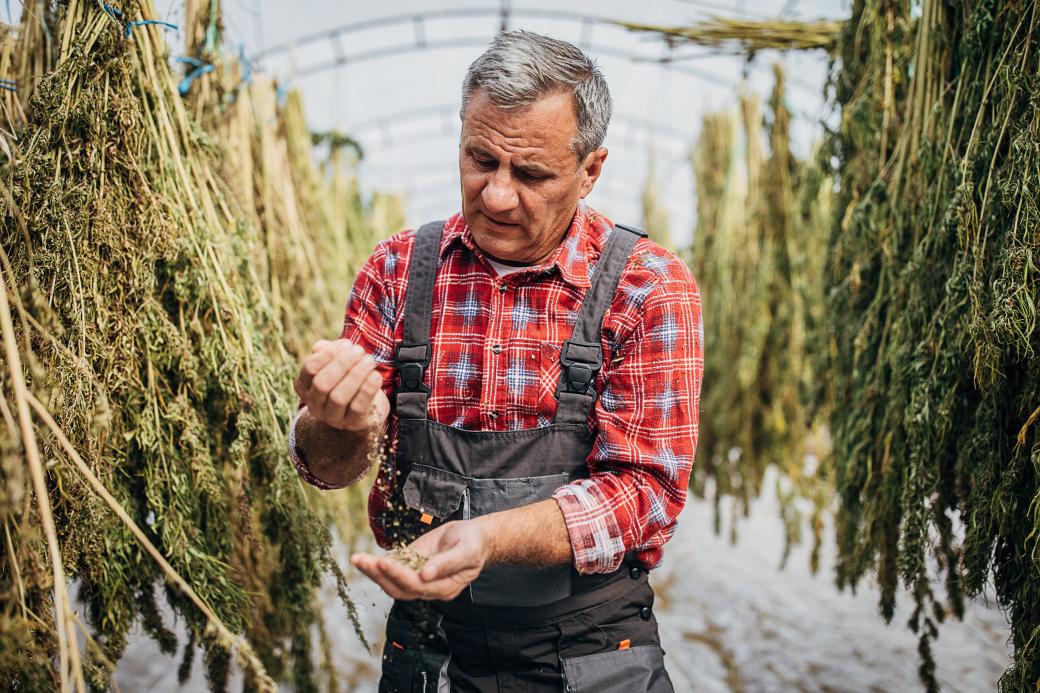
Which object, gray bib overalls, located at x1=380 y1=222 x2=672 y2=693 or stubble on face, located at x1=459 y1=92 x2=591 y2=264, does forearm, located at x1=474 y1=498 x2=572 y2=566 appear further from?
stubble on face, located at x1=459 y1=92 x2=591 y2=264

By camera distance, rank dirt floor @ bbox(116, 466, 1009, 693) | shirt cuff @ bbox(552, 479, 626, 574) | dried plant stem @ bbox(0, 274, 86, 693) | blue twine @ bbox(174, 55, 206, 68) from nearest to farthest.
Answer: dried plant stem @ bbox(0, 274, 86, 693) < shirt cuff @ bbox(552, 479, 626, 574) < blue twine @ bbox(174, 55, 206, 68) < dirt floor @ bbox(116, 466, 1009, 693)

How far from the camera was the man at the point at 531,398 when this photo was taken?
135cm

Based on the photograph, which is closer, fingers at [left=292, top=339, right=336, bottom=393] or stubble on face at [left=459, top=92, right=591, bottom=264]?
fingers at [left=292, top=339, right=336, bottom=393]

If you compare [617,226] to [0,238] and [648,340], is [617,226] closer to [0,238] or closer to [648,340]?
[648,340]

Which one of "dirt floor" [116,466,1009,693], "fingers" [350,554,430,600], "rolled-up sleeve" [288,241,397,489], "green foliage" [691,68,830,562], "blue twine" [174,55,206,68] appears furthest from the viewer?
"green foliage" [691,68,830,562]

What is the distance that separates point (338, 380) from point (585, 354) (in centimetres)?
44

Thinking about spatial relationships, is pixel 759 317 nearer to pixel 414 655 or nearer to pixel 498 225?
pixel 498 225

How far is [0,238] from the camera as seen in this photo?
1.42m

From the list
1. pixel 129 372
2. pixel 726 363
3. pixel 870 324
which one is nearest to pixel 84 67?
pixel 129 372

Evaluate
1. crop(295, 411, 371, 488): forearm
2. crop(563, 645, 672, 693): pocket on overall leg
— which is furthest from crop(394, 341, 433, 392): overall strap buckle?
crop(563, 645, 672, 693): pocket on overall leg

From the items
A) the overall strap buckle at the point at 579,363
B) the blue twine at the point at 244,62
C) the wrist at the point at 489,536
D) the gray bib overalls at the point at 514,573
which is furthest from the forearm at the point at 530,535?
the blue twine at the point at 244,62

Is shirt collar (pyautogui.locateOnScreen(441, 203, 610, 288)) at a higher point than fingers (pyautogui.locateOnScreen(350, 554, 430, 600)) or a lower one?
higher

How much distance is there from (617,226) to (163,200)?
0.92m

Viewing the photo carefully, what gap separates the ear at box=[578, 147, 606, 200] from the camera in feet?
4.83
